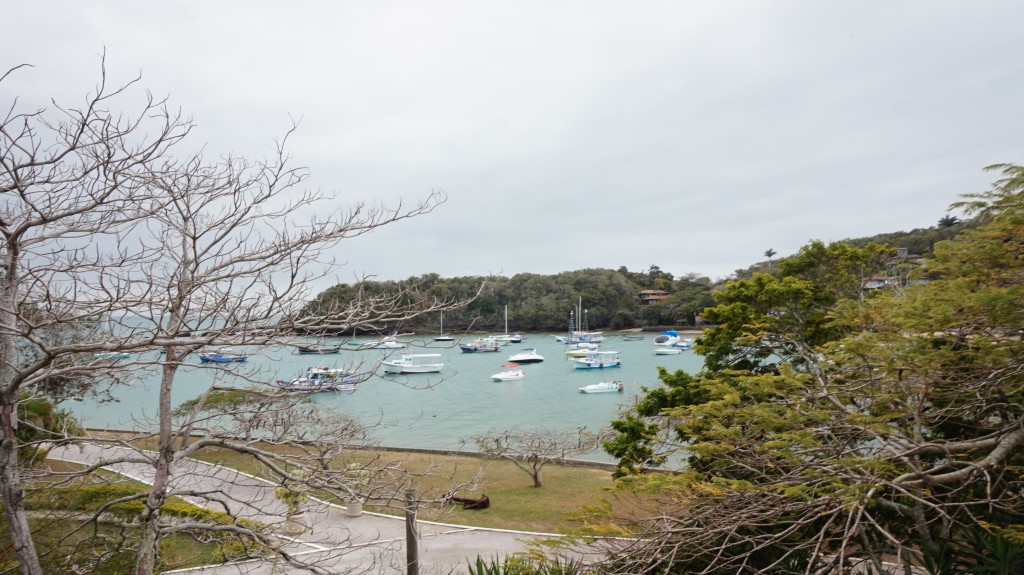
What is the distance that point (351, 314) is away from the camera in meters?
5.37

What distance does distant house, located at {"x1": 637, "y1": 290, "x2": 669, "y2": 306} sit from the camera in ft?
278

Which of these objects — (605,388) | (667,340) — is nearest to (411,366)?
(605,388)

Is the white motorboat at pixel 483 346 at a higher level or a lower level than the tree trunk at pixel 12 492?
lower

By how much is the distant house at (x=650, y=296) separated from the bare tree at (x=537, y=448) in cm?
6450

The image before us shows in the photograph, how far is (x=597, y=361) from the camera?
182ft

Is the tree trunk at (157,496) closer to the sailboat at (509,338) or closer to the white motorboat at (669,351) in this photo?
the white motorboat at (669,351)

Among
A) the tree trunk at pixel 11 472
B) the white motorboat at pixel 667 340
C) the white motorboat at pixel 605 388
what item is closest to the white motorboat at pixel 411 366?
the white motorboat at pixel 605 388

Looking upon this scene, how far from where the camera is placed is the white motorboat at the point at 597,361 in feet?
181

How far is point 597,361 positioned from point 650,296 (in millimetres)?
33272

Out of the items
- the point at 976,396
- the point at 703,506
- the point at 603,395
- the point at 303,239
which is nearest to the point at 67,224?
the point at 303,239

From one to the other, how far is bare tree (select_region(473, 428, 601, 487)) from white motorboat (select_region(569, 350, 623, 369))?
33253mm

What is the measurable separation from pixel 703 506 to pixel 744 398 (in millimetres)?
6458

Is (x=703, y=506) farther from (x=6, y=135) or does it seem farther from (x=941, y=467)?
(x=6, y=135)

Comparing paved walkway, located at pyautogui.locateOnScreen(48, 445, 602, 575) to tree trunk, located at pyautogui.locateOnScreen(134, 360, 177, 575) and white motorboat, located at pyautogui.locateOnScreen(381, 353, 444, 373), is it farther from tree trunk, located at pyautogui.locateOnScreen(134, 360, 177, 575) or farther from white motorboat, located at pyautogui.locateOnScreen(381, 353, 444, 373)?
white motorboat, located at pyautogui.locateOnScreen(381, 353, 444, 373)
